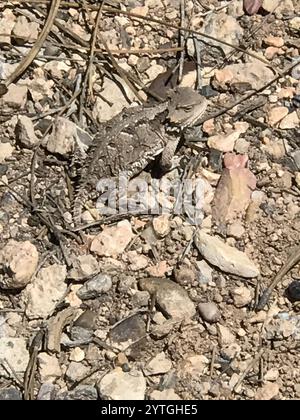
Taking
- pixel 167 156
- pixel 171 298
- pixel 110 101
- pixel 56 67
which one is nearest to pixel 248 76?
pixel 167 156

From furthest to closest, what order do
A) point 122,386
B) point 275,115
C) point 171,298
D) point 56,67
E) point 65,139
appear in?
point 56,67 < point 275,115 < point 65,139 < point 171,298 < point 122,386

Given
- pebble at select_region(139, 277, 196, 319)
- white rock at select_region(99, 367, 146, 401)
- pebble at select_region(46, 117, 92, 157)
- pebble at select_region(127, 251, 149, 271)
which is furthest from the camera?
pebble at select_region(46, 117, 92, 157)

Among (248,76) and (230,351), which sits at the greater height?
(248,76)

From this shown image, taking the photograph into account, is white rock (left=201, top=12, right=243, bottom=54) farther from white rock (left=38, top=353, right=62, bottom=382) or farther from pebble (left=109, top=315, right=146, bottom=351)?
white rock (left=38, top=353, right=62, bottom=382)

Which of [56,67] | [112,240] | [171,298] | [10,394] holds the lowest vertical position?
[10,394]

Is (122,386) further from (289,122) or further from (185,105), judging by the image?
(289,122)

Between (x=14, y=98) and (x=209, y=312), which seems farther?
(x=14, y=98)

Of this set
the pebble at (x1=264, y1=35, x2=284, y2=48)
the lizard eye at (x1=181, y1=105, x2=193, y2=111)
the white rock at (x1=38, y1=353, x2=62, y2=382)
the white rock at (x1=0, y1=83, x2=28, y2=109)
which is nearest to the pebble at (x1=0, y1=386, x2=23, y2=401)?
the white rock at (x1=38, y1=353, x2=62, y2=382)
